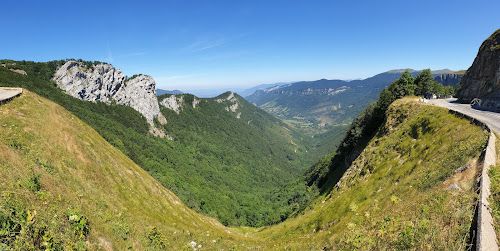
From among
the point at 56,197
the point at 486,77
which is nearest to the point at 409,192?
the point at 56,197

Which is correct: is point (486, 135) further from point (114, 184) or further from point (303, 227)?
point (114, 184)

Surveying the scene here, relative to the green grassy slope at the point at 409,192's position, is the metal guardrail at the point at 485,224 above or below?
above

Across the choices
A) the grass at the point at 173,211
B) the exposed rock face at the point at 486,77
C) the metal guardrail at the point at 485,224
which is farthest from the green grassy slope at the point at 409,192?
the exposed rock face at the point at 486,77

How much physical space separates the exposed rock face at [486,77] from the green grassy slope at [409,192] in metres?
13.1

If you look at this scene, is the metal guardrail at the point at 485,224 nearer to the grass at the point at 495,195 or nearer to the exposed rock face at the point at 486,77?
the grass at the point at 495,195

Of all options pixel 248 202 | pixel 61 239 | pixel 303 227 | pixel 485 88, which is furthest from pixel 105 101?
pixel 485 88

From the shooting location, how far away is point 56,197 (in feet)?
44.3

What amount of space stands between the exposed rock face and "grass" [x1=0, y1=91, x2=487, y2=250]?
13.2 m

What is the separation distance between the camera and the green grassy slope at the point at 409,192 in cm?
886

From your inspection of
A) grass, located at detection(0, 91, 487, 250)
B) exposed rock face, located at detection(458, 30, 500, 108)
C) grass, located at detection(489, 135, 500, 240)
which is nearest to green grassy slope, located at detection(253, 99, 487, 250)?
grass, located at detection(0, 91, 487, 250)

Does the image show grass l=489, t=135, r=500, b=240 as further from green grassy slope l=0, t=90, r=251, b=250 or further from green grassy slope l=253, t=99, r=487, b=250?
green grassy slope l=0, t=90, r=251, b=250

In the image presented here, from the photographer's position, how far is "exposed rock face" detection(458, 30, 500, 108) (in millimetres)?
42625

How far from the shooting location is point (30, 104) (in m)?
36.9

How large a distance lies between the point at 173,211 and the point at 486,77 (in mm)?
84537
